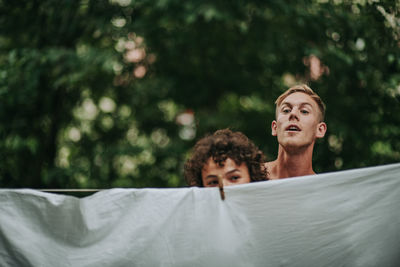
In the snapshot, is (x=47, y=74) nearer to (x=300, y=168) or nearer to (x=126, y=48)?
(x=126, y=48)

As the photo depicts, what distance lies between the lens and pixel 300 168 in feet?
7.65

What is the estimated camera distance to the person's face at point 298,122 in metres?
2.17

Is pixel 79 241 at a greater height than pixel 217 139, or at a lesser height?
lesser

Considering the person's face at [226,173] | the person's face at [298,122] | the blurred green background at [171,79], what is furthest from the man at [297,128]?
the blurred green background at [171,79]

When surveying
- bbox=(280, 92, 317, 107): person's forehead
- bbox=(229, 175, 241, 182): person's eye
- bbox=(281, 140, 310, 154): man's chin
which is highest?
bbox=(280, 92, 317, 107): person's forehead

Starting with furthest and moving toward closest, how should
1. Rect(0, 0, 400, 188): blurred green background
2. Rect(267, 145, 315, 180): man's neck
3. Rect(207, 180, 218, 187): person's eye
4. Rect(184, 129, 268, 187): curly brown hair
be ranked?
Rect(0, 0, 400, 188): blurred green background
Rect(267, 145, 315, 180): man's neck
Rect(184, 129, 268, 187): curly brown hair
Rect(207, 180, 218, 187): person's eye

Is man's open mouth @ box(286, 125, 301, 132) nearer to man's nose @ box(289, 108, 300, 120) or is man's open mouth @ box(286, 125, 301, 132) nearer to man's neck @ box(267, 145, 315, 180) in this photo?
man's nose @ box(289, 108, 300, 120)

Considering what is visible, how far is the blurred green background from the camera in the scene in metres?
3.42

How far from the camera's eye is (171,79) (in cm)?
480

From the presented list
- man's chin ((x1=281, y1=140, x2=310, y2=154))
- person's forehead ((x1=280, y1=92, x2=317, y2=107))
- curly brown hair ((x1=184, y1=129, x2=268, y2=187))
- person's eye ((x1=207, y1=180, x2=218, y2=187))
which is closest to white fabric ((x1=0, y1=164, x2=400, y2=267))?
person's eye ((x1=207, y1=180, x2=218, y2=187))

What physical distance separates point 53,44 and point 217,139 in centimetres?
278

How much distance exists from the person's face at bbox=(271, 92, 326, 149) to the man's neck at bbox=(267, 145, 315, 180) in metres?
0.09

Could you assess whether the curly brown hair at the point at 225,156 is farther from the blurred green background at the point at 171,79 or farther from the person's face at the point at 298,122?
the blurred green background at the point at 171,79

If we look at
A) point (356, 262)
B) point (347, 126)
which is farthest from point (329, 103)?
point (356, 262)
